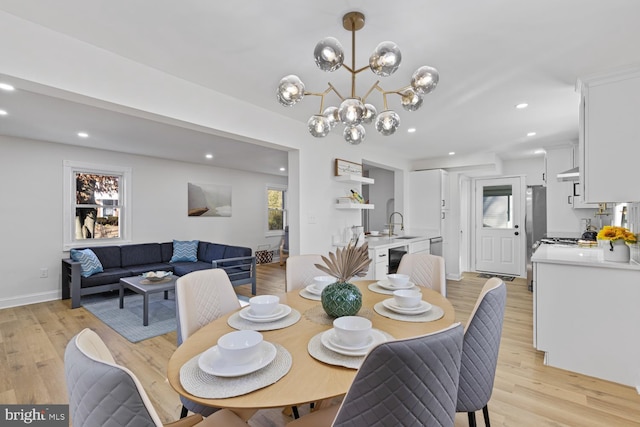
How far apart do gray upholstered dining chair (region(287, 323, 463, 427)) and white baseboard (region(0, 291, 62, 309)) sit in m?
5.35

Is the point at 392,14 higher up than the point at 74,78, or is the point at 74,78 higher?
the point at 392,14

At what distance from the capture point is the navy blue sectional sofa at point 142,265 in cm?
409

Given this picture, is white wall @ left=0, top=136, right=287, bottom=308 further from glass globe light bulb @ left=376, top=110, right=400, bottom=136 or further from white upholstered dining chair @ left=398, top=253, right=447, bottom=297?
glass globe light bulb @ left=376, top=110, right=400, bottom=136

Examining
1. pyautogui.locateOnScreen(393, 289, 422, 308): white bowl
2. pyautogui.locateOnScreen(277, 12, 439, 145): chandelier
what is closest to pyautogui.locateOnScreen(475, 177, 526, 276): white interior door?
pyautogui.locateOnScreen(277, 12, 439, 145): chandelier

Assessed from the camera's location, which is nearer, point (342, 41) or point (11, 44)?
point (11, 44)

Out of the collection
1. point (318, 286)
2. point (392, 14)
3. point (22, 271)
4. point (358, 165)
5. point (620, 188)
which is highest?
point (392, 14)

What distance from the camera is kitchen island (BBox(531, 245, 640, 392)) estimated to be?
7.01 ft

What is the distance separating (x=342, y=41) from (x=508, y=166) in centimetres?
549

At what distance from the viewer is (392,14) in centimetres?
162

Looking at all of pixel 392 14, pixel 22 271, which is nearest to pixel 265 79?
pixel 392 14

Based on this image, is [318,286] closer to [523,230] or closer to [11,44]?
[11,44]

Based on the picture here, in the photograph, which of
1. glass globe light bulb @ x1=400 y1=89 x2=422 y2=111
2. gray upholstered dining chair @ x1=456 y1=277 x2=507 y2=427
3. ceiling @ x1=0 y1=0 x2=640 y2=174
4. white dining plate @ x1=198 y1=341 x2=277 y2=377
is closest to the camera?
white dining plate @ x1=198 y1=341 x2=277 y2=377

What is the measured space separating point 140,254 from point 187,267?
94 cm

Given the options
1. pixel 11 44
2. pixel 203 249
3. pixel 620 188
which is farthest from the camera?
pixel 203 249
